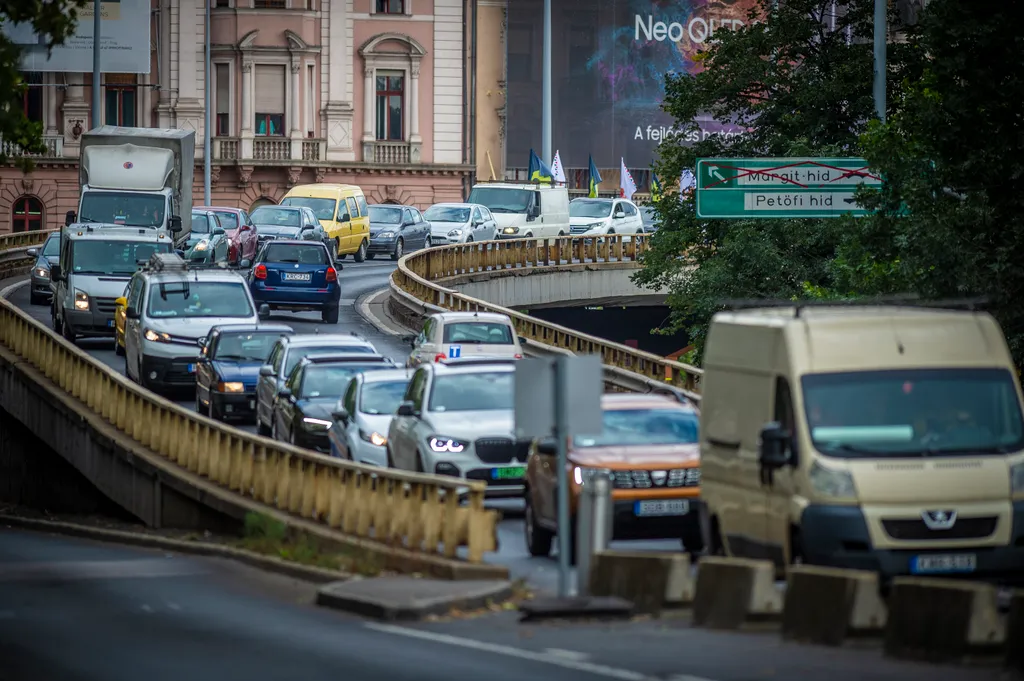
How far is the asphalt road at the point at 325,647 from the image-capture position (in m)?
11.7

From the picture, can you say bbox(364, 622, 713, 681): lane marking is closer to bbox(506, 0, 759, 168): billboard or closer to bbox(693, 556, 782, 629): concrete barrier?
bbox(693, 556, 782, 629): concrete barrier

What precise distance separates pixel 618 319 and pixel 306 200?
16.3 m

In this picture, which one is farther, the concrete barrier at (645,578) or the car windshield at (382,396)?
the car windshield at (382,396)

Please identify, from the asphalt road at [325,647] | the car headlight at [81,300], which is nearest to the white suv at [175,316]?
the car headlight at [81,300]

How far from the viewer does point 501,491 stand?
21.3 meters

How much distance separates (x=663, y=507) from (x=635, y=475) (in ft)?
1.16

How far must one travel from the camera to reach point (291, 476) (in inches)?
826

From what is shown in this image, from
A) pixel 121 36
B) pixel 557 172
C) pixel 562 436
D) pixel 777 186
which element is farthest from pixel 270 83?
pixel 562 436

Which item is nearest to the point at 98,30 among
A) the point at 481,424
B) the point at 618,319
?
the point at 618,319

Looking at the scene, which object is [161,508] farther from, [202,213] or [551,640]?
[202,213]

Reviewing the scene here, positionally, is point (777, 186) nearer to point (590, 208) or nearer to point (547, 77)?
point (590, 208)

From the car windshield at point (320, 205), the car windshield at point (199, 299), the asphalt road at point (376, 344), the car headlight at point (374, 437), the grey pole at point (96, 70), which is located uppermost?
the grey pole at point (96, 70)

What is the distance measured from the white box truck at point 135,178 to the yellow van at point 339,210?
11.3 meters

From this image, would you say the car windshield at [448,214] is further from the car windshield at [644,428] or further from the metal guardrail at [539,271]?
the car windshield at [644,428]
